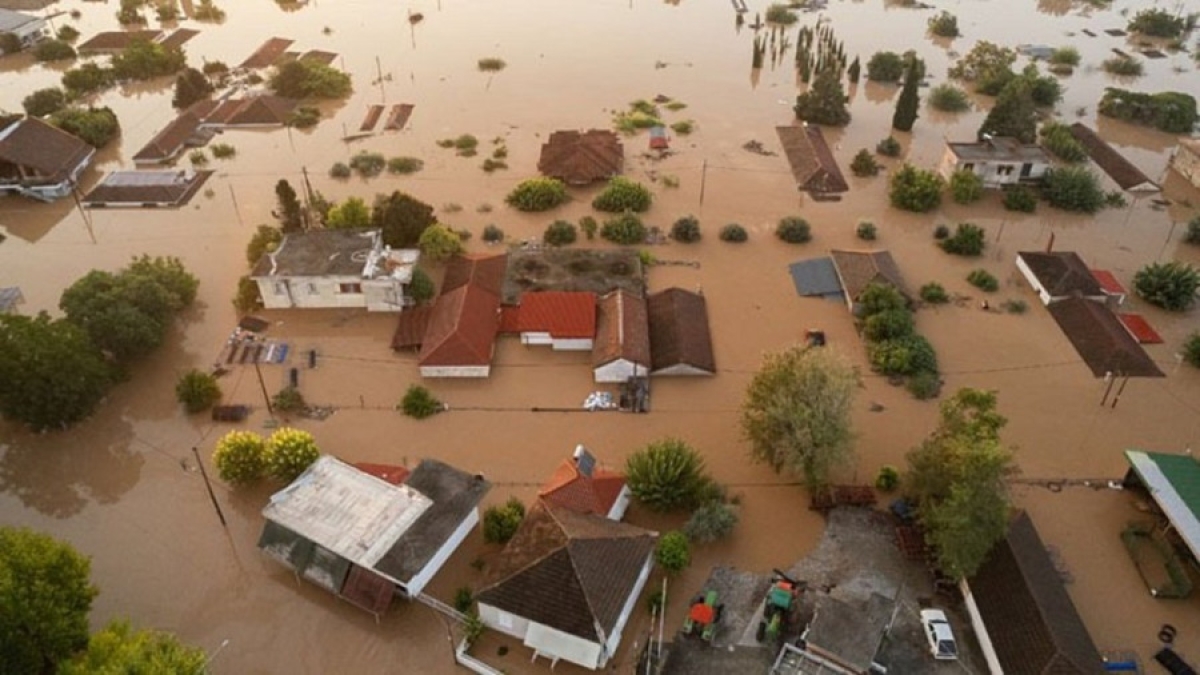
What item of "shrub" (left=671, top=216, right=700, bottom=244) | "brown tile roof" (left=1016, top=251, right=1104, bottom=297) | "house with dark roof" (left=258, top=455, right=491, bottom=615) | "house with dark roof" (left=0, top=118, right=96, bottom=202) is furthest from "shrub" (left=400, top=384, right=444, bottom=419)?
"house with dark roof" (left=0, top=118, right=96, bottom=202)

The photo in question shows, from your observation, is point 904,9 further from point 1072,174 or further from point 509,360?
point 509,360

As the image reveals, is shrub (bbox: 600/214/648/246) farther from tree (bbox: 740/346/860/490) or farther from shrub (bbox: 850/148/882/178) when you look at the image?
tree (bbox: 740/346/860/490)

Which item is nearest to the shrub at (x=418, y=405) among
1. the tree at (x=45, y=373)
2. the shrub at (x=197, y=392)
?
the shrub at (x=197, y=392)

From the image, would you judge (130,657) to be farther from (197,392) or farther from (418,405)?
(197,392)

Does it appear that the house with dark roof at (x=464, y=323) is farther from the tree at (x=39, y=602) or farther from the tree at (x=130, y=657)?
the tree at (x=130, y=657)

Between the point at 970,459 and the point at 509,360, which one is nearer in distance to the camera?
the point at 970,459

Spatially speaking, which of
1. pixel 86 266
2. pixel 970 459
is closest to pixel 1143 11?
pixel 970 459

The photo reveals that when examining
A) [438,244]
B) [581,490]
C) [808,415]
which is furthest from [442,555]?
[438,244]
